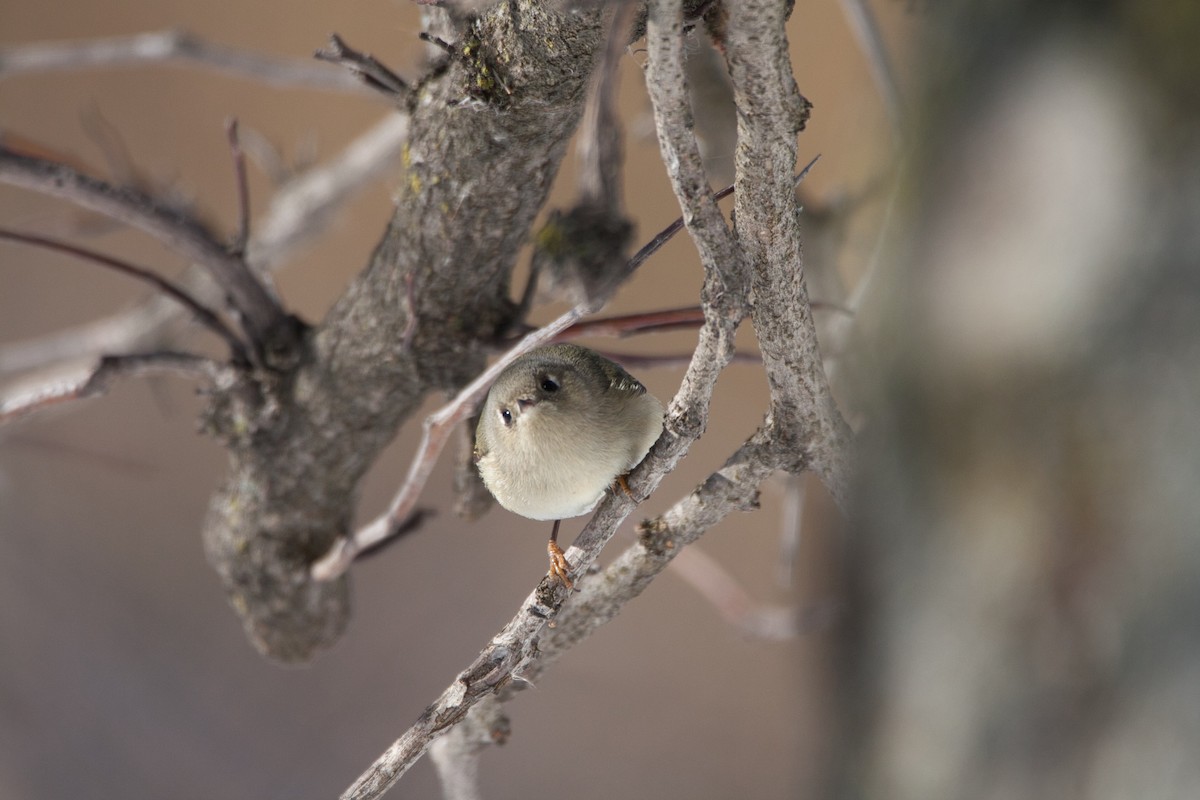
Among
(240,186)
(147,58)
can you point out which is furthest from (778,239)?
(147,58)

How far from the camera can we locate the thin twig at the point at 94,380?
748 mm

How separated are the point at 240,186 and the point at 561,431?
342mm

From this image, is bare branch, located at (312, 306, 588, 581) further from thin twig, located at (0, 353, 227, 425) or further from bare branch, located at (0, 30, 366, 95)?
bare branch, located at (0, 30, 366, 95)

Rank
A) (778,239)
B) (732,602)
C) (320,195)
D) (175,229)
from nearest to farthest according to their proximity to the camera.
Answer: (778,239), (175,229), (732,602), (320,195)

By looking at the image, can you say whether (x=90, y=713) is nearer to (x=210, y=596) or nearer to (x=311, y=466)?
(x=210, y=596)

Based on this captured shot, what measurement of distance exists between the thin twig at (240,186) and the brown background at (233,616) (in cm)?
67

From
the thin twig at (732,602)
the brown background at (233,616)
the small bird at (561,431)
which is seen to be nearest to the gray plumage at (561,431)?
the small bird at (561,431)

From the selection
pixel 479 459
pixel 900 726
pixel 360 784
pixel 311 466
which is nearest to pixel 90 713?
pixel 311 466

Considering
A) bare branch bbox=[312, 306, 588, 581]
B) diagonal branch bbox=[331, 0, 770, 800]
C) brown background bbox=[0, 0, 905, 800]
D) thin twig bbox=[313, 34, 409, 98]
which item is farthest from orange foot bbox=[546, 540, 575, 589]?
brown background bbox=[0, 0, 905, 800]

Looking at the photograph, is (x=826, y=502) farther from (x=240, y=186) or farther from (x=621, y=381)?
(x=240, y=186)

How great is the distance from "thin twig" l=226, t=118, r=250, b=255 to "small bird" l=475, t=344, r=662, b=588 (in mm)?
252

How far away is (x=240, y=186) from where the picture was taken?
0.75m

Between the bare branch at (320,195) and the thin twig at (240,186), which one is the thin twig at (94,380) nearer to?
the thin twig at (240,186)

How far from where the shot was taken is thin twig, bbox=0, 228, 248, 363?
72 cm
